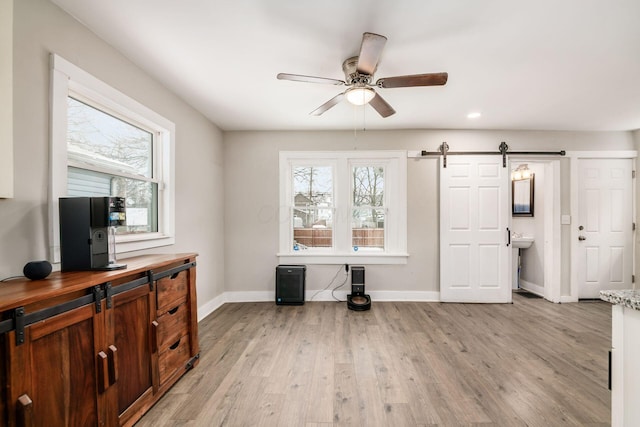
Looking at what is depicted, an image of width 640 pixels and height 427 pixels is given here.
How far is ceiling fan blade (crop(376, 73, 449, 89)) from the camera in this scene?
1.98 m

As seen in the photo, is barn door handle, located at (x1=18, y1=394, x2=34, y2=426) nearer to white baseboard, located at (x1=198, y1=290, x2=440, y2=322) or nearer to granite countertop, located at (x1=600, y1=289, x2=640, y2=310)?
granite countertop, located at (x1=600, y1=289, x2=640, y2=310)

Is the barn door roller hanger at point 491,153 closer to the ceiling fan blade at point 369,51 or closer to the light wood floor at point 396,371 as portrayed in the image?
the light wood floor at point 396,371

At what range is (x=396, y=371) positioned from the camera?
2.20 metres

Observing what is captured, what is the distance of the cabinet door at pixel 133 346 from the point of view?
152 cm

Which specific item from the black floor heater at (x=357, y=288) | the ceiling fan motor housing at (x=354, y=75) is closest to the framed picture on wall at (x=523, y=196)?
the black floor heater at (x=357, y=288)

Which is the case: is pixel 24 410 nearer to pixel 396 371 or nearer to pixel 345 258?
pixel 396 371

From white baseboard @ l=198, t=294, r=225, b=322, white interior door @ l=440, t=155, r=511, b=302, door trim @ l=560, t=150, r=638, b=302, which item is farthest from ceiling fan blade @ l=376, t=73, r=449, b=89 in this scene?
door trim @ l=560, t=150, r=638, b=302

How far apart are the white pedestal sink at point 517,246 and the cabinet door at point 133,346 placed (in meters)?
5.18

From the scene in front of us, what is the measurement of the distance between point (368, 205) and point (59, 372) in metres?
3.59

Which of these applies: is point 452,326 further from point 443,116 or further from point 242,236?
point 242,236

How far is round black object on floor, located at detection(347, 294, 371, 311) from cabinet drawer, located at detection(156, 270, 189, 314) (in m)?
2.16

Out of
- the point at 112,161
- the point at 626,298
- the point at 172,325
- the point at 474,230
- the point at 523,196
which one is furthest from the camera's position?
the point at 523,196

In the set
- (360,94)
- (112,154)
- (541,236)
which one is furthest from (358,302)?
(541,236)

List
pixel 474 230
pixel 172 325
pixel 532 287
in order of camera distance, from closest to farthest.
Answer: pixel 172 325
pixel 474 230
pixel 532 287
